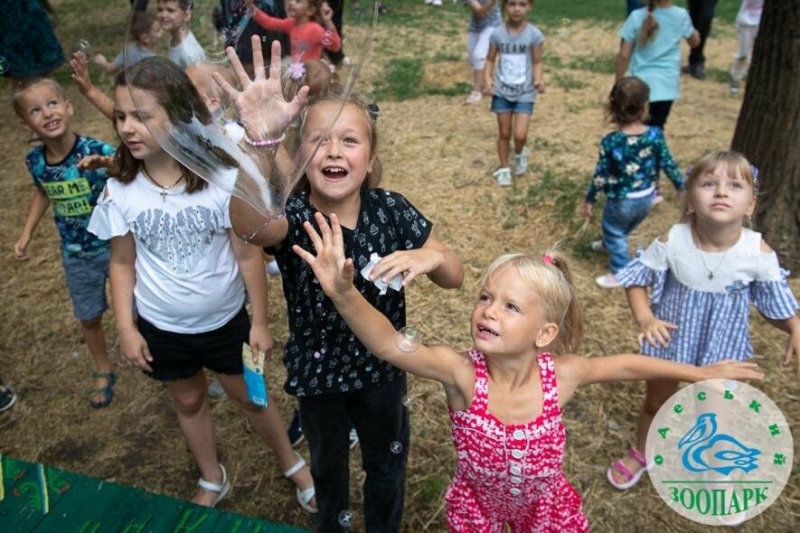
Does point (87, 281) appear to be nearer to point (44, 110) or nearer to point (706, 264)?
point (44, 110)

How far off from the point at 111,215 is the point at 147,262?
21cm

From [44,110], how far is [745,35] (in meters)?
8.15

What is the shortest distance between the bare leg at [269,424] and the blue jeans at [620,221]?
8.50ft

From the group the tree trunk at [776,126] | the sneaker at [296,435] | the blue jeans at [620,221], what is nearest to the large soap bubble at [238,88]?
the sneaker at [296,435]

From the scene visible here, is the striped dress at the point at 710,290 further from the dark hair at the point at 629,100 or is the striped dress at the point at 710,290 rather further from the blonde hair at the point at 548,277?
the dark hair at the point at 629,100

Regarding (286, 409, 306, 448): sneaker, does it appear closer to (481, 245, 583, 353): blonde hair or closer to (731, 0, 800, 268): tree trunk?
(481, 245, 583, 353): blonde hair

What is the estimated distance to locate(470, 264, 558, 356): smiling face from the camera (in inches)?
71.0

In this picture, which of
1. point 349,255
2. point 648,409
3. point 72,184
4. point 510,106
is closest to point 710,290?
point 648,409

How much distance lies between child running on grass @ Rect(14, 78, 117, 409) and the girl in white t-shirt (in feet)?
2.98

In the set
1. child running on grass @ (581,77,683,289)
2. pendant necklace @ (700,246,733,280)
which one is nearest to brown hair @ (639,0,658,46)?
child running on grass @ (581,77,683,289)

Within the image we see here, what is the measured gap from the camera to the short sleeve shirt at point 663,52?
534 cm

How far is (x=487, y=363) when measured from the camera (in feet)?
6.45

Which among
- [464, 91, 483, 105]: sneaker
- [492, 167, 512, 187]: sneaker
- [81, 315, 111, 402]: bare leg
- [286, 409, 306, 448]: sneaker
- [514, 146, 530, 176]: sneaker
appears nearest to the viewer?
[286, 409, 306, 448]: sneaker

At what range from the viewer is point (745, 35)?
7973mm
